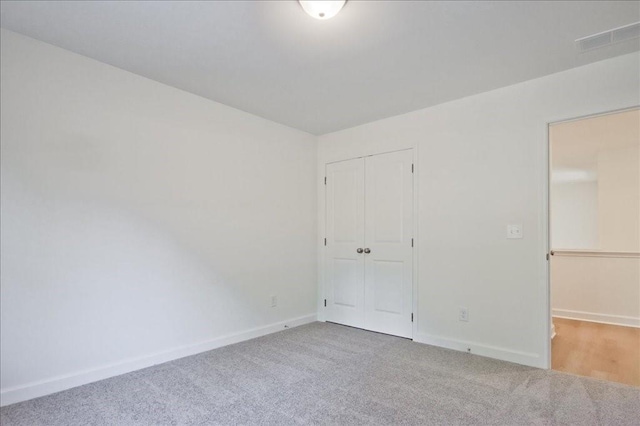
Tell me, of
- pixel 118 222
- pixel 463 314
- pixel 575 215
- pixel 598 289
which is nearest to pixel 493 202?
pixel 463 314

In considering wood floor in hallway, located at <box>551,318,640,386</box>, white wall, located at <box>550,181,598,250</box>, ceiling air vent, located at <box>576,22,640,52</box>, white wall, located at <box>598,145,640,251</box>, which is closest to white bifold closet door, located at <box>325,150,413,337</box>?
wood floor in hallway, located at <box>551,318,640,386</box>

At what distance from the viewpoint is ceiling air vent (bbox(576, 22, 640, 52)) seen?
218 cm

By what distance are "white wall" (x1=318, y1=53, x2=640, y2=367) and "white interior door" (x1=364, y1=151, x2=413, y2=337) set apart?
16 cm

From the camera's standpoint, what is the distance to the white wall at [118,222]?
229cm

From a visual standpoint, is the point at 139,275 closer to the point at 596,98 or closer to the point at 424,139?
the point at 424,139

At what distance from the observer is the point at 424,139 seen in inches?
142

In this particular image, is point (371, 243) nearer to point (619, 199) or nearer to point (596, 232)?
point (596, 232)

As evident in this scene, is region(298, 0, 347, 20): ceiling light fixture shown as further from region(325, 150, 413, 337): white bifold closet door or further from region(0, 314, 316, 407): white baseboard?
region(0, 314, 316, 407): white baseboard

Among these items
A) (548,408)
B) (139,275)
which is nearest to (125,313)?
(139,275)

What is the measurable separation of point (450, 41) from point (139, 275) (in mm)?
3009

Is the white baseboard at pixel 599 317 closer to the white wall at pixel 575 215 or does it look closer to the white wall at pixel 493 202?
the white wall at pixel 575 215

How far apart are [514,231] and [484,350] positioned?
1.13 meters

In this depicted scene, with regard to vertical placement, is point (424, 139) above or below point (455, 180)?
above

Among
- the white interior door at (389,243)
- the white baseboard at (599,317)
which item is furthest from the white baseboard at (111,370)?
the white baseboard at (599,317)
